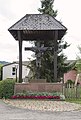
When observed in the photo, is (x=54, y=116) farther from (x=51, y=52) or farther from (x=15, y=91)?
(x=51, y=52)

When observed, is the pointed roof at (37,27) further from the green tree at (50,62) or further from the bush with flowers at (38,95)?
the green tree at (50,62)

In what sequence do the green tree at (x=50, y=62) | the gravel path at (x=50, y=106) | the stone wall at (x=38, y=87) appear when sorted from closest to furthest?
the gravel path at (x=50, y=106) → the stone wall at (x=38, y=87) → the green tree at (x=50, y=62)

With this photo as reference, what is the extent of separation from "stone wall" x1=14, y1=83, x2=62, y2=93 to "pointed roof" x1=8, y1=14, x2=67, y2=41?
383cm

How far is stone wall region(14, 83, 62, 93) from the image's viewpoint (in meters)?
22.9

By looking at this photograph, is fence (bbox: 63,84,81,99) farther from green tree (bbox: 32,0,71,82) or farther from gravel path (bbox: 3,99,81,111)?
green tree (bbox: 32,0,71,82)

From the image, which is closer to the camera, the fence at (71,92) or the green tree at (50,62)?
the fence at (71,92)

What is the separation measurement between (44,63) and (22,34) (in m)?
11.1

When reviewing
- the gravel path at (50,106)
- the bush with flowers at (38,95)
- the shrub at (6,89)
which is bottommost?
the gravel path at (50,106)

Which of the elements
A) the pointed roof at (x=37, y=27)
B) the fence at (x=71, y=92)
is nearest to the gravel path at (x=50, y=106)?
the fence at (x=71, y=92)

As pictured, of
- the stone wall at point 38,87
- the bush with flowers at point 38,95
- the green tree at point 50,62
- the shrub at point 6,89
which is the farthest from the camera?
the green tree at point 50,62

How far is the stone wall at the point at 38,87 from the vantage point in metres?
22.9

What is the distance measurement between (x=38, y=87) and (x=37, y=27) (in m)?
4.25

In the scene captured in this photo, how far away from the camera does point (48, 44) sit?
118 ft

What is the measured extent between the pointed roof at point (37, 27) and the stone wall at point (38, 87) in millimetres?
3826
